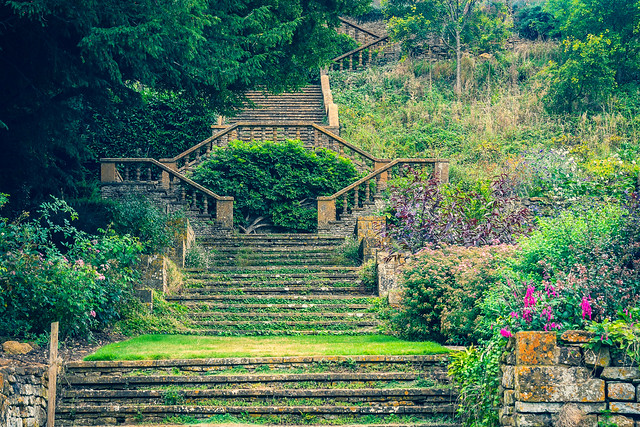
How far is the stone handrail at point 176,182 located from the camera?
61.2 feet

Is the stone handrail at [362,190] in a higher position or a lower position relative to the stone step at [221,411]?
higher

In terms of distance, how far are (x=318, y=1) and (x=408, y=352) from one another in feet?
25.3

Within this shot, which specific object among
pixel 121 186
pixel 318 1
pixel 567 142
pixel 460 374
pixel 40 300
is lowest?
pixel 460 374

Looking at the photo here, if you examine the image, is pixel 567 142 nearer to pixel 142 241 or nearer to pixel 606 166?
pixel 606 166

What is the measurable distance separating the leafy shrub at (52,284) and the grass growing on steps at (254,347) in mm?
662

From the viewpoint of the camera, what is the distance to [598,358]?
7.18 metres

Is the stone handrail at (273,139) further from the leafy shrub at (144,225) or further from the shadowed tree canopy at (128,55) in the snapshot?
the shadowed tree canopy at (128,55)

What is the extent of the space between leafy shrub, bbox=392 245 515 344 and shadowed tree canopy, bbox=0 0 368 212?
4599 mm

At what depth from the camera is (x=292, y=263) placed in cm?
1639

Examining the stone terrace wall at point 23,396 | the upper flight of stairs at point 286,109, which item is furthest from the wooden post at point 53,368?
the upper flight of stairs at point 286,109

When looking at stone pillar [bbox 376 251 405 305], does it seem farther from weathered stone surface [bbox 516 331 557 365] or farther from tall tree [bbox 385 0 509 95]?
tall tree [bbox 385 0 509 95]

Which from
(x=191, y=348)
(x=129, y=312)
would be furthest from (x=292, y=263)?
(x=191, y=348)

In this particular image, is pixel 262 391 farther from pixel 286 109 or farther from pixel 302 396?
pixel 286 109

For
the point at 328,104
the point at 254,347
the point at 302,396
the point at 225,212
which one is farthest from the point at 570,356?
the point at 328,104
